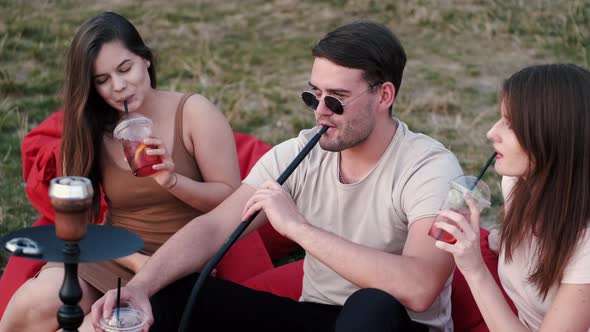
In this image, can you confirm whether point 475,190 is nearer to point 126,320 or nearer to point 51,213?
point 126,320

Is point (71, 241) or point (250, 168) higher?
point (71, 241)

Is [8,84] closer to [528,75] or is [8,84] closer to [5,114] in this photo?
[5,114]

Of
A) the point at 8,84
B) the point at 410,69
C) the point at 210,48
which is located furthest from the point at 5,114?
the point at 410,69

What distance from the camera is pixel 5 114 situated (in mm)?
5906

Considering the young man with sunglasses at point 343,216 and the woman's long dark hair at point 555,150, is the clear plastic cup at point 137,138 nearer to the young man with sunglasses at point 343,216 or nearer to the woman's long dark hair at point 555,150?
the young man with sunglasses at point 343,216

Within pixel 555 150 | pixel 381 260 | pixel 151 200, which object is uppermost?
pixel 555 150

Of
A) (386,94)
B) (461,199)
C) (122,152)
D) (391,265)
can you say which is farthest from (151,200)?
(461,199)

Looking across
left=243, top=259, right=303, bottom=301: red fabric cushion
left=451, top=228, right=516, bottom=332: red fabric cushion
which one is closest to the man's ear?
left=451, top=228, right=516, bottom=332: red fabric cushion

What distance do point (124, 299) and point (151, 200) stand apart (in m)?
0.69

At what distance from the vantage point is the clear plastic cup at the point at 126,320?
→ 2.42 metres

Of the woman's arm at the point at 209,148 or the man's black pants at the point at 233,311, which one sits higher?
the woman's arm at the point at 209,148

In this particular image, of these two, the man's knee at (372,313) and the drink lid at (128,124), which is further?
the drink lid at (128,124)

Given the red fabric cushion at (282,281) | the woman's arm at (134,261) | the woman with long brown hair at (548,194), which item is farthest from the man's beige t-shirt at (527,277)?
the woman's arm at (134,261)

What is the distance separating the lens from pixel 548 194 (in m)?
2.47
